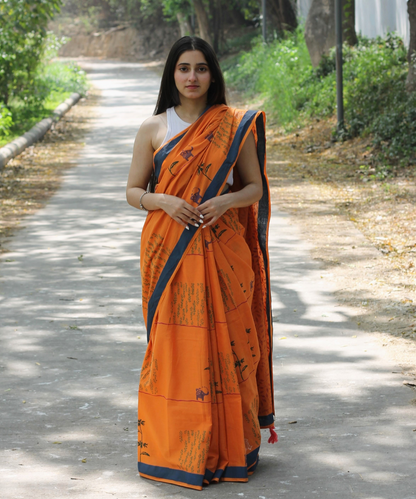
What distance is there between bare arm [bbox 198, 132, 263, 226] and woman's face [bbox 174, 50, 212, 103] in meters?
0.30

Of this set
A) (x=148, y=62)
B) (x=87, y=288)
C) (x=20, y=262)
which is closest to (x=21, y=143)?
(x=20, y=262)

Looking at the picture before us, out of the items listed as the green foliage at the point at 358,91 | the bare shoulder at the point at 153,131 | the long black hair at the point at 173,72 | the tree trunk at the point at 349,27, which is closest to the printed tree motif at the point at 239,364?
the bare shoulder at the point at 153,131

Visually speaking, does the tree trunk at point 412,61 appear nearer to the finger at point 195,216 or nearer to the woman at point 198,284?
the woman at point 198,284

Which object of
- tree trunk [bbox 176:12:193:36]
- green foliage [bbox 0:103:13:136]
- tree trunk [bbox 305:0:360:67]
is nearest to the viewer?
green foliage [bbox 0:103:13:136]

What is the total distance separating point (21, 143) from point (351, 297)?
32.7 ft

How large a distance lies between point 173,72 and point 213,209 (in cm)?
65

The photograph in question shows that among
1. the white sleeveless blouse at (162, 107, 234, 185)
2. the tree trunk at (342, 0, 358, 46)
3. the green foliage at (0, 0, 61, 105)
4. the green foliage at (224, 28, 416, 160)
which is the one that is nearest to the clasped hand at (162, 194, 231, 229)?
the white sleeveless blouse at (162, 107, 234, 185)

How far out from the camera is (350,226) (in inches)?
322

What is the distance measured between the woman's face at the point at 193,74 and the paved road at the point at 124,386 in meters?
1.67

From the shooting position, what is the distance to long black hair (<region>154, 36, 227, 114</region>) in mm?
3238

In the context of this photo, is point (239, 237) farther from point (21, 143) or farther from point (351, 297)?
point (21, 143)

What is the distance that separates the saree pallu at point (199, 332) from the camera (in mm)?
3131

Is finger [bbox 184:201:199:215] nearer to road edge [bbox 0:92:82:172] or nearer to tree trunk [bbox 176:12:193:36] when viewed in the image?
road edge [bbox 0:92:82:172]

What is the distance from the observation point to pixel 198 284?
10.3 feet
